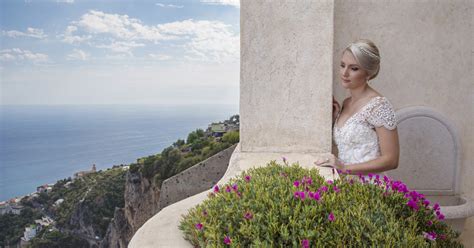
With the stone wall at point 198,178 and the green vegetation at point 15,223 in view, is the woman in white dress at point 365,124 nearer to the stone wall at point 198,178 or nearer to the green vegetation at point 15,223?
the stone wall at point 198,178

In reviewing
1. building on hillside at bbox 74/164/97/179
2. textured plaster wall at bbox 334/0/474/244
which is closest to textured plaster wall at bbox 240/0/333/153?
textured plaster wall at bbox 334/0/474/244

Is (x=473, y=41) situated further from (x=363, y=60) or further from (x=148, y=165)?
(x=148, y=165)

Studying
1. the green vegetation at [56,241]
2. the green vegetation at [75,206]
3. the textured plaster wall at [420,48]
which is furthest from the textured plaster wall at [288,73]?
the green vegetation at [56,241]

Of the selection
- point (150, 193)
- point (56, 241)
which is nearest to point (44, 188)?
point (56, 241)

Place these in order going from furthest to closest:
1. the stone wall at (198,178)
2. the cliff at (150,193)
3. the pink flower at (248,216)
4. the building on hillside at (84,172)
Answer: the building on hillside at (84,172) < the cliff at (150,193) < the stone wall at (198,178) < the pink flower at (248,216)

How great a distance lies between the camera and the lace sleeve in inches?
101

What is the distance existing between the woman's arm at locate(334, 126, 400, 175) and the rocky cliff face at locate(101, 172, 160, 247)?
414 inches

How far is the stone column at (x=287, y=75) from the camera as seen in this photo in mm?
2838

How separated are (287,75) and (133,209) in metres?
13.2

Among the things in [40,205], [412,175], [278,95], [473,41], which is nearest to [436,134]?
[412,175]

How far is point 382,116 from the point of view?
2555 mm

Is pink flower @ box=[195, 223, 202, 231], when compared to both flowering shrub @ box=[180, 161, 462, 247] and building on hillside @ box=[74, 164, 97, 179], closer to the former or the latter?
flowering shrub @ box=[180, 161, 462, 247]

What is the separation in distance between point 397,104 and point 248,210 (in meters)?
2.57

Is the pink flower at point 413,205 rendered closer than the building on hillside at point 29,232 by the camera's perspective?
Yes
